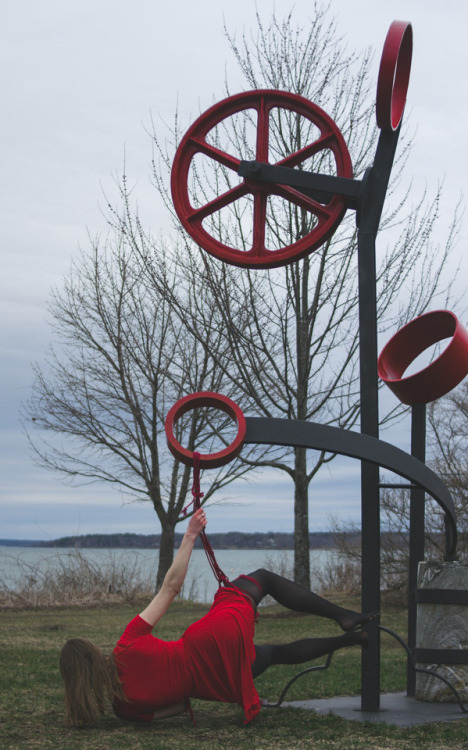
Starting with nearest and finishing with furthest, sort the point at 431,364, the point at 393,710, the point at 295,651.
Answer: the point at 295,651, the point at 393,710, the point at 431,364

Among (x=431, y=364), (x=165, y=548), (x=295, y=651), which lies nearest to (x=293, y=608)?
(x=295, y=651)

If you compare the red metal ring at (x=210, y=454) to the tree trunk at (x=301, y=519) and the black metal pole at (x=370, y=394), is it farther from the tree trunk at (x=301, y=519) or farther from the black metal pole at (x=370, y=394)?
the tree trunk at (x=301, y=519)

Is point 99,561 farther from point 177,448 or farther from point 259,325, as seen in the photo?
point 177,448

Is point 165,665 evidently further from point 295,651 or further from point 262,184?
point 262,184

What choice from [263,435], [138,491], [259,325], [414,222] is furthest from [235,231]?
[263,435]

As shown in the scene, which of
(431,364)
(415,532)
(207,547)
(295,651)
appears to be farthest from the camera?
(415,532)

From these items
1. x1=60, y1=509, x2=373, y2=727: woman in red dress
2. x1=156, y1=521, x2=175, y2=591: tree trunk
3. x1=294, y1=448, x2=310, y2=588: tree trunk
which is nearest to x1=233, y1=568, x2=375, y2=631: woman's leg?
x1=60, y1=509, x2=373, y2=727: woman in red dress

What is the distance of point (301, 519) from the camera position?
1154 cm

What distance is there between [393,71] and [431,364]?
1797 mm

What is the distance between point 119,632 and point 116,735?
19.9ft

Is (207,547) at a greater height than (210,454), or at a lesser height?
lesser

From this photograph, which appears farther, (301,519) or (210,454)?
(301,519)

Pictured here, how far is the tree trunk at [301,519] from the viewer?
11461 mm

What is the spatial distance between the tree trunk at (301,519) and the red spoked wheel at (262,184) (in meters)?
6.48
